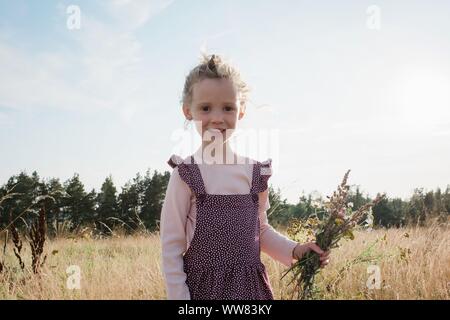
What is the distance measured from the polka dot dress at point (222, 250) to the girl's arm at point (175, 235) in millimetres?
55

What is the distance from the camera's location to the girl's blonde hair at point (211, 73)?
101 inches

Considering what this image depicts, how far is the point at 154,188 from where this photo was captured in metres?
28.6

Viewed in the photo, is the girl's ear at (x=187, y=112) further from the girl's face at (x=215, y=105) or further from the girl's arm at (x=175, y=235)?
the girl's arm at (x=175, y=235)

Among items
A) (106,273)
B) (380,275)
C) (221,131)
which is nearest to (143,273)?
(106,273)

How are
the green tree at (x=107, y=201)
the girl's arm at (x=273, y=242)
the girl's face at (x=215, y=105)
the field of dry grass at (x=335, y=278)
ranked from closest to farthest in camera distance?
the girl's face at (x=215, y=105) < the girl's arm at (x=273, y=242) < the field of dry grass at (x=335, y=278) < the green tree at (x=107, y=201)

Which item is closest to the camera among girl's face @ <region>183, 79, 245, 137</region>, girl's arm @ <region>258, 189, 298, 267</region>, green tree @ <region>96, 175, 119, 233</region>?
girl's face @ <region>183, 79, 245, 137</region>

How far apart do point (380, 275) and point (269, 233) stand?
8.01 feet

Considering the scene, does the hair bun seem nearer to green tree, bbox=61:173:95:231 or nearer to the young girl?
the young girl

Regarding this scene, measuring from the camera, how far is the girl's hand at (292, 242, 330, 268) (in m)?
2.54

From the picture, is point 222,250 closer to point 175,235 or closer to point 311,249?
point 175,235

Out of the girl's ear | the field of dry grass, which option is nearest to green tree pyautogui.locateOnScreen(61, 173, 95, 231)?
the field of dry grass

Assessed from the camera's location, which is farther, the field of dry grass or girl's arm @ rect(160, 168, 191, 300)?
the field of dry grass

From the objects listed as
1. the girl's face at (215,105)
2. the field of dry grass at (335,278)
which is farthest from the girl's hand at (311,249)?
the field of dry grass at (335,278)

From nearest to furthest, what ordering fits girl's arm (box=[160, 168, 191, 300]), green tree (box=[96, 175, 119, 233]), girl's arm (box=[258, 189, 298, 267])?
1. girl's arm (box=[160, 168, 191, 300])
2. girl's arm (box=[258, 189, 298, 267])
3. green tree (box=[96, 175, 119, 233])
